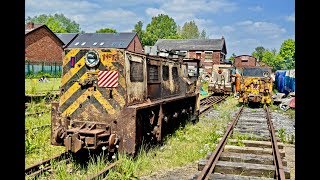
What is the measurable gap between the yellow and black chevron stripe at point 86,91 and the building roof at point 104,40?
4391 cm

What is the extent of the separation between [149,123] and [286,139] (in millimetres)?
4533

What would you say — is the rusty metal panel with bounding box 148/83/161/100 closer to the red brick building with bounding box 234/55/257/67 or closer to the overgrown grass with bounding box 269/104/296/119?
the overgrown grass with bounding box 269/104/296/119

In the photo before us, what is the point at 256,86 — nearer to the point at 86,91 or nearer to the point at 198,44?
the point at 86,91

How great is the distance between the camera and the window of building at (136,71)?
653 centimetres

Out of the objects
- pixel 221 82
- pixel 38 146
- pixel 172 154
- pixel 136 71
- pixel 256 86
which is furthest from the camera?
pixel 221 82

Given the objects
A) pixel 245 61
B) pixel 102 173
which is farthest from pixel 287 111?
pixel 245 61

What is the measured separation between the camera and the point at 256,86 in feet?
59.0

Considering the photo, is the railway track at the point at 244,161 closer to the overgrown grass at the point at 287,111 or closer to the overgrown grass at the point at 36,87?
the overgrown grass at the point at 287,111

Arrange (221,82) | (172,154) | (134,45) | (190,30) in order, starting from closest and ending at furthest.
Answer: (172,154), (221,82), (134,45), (190,30)

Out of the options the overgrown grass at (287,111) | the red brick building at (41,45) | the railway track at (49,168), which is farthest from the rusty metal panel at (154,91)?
the red brick building at (41,45)

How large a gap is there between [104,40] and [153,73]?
4813 centimetres
